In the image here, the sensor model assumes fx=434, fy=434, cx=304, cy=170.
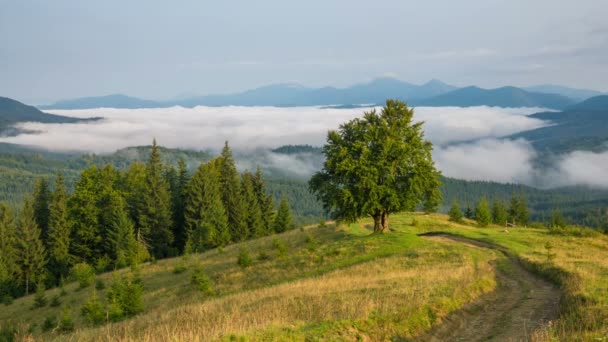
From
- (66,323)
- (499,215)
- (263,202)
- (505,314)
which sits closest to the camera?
(505,314)

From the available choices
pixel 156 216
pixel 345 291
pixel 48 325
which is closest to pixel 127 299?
pixel 48 325

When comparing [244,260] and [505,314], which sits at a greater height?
[505,314]

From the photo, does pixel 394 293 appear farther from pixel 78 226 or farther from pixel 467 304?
pixel 78 226

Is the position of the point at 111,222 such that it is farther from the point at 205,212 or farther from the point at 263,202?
the point at 263,202

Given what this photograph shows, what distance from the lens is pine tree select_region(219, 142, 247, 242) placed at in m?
76.7

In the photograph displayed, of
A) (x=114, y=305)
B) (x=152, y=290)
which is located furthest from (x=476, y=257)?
(x=152, y=290)

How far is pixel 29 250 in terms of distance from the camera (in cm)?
6341

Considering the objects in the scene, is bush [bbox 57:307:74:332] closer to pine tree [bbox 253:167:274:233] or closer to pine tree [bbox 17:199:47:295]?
pine tree [bbox 17:199:47:295]

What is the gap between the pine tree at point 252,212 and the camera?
8012 centimetres

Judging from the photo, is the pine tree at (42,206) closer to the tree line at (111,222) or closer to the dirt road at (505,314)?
the tree line at (111,222)

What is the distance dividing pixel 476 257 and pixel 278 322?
21399mm

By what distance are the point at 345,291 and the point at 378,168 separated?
20.3m

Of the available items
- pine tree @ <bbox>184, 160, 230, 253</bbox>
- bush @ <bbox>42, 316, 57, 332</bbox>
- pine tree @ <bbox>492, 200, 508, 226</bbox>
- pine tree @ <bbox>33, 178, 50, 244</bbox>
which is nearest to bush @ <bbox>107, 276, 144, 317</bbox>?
bush @ <bbox>42, 316, 57, 332</bbox>

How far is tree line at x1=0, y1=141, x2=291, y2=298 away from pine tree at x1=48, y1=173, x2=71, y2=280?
0.13 meters
